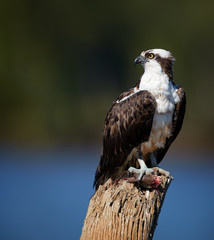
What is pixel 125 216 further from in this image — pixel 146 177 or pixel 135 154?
pixel 135 154

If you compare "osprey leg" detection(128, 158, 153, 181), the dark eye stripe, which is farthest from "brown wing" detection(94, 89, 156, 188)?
the dark eye stripe

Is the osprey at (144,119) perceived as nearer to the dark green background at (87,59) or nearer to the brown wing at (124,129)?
the brown wing at (124,129)

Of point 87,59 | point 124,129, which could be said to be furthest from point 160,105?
point 87,59

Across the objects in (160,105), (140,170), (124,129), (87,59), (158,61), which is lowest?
(140,170)

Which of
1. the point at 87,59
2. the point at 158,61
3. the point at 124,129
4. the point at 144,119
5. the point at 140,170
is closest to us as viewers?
the point at 140,170

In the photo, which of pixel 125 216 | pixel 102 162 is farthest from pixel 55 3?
pixel 125 216

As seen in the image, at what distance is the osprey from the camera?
5695 millimetres

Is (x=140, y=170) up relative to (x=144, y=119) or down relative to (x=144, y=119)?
down

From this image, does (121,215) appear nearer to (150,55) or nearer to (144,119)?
(144,119)

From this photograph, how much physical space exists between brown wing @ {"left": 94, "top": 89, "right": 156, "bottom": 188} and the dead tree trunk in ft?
3.87

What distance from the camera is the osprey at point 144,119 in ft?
18.7

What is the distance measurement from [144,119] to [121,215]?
5.52 ft

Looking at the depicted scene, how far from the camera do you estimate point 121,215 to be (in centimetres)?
427

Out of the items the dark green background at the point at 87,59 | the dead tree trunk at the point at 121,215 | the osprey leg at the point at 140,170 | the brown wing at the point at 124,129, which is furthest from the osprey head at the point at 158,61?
the dark green background at the point at 87,59
